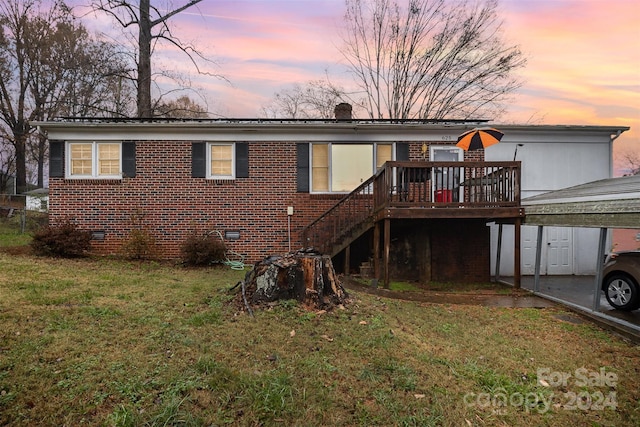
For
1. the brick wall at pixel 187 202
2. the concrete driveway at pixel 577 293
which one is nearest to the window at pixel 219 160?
the brick wall at pixel 187 202

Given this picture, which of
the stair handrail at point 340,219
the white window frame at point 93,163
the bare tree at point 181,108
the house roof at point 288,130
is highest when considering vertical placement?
the bare tree at point 181,108

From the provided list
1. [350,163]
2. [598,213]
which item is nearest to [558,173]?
[598,213]

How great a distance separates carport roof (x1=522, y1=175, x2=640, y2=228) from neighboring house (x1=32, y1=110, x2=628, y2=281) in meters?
2.06

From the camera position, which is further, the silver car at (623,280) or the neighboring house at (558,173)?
the neighboring house at (558,173)

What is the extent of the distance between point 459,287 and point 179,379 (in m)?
7.15

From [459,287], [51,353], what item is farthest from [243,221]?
[51,353]

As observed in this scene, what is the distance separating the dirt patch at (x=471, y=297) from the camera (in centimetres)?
661

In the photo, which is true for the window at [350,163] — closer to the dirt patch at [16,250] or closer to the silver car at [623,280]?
the silver car at [623,280]

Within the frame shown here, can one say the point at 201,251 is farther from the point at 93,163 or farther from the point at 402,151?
the point at 402,151

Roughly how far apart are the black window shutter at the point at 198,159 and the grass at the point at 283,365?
4743 millimetres

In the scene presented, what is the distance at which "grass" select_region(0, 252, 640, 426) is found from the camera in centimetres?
266

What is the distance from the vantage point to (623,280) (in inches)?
246

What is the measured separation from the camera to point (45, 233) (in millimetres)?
8602

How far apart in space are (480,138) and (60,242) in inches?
411
